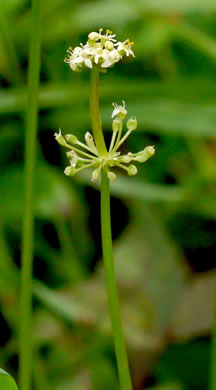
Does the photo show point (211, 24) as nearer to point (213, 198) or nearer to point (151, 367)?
point (213, 198)

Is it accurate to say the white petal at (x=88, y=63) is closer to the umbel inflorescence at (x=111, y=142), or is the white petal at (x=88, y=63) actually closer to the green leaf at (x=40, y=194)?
the umbel inflorescence at (x=111, y=142)

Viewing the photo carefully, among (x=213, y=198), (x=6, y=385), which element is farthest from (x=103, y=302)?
(x=6, y=385)

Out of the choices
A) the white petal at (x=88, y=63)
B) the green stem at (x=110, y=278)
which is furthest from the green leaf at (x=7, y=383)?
the white petal at (x=88, y=63)

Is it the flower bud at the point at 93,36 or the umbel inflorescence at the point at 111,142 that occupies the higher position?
the flower bud at the point at 93,36

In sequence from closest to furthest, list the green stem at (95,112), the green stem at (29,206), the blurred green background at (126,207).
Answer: the green stem at (95,112) < the green stem at (29,206) < the blurred green background at (126,207)

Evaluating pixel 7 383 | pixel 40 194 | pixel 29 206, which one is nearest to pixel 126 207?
pixel 40 194

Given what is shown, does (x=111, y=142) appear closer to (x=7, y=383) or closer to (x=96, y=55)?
(x=96, y=55)
